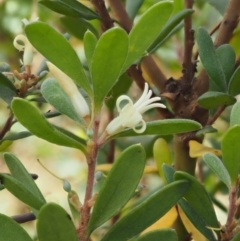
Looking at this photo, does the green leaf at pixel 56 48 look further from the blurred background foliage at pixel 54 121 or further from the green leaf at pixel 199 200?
the blurred background foliage at pixel 54 121

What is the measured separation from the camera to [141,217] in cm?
34

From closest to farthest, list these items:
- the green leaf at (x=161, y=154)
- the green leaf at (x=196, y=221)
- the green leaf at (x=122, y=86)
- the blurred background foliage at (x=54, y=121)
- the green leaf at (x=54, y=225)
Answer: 1. the green leaf at (x=54, y=225)
2. the green leaf at (x=196, y=221)
3. the green leaf at (x=161, y=154)
4. the green leaf at (x=122, y=86)
5. the blurred background foliage at (x=54, y=121)

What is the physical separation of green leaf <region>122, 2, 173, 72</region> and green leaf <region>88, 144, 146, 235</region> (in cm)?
8

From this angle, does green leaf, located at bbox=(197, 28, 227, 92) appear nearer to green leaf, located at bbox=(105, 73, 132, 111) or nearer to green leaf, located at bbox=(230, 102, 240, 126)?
green leaf, located at bbox=(230, 102, 240, 126)

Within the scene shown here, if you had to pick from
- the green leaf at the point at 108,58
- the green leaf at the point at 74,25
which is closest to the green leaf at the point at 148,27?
the green leaf at the point at 108,58

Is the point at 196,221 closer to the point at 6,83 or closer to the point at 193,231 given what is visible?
the point at 193,231

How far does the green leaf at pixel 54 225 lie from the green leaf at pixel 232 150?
0.12 meters

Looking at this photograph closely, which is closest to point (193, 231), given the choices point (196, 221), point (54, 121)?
point (196, 221)

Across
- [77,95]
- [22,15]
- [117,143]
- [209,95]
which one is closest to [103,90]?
[77,95]

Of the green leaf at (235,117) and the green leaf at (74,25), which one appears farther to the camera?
the green leaf at (74,25)

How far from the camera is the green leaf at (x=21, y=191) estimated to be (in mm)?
324

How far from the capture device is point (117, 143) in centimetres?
78

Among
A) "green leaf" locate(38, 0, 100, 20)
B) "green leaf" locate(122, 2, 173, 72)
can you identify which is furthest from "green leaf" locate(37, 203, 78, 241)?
"green leaf" locate(38, 0, 100, 20)

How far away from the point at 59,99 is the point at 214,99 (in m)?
0.16
